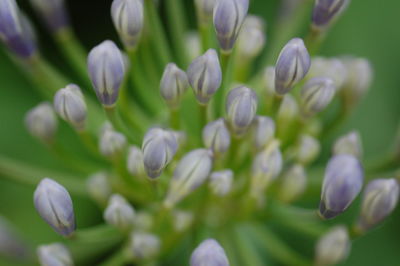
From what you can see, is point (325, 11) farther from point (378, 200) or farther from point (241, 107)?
point (378, 200)

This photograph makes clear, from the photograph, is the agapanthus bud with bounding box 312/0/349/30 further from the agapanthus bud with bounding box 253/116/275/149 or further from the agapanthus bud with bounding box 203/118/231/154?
the agapanthus bud with bounding box 203/118/231/154

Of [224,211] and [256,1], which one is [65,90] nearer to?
[224,211]

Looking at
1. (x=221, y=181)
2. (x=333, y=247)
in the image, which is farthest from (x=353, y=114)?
(x=221, y=181)

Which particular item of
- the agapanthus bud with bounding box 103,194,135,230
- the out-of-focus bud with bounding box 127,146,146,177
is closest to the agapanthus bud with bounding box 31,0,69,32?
the out-of-focus bud with bounding box 127,146,146,177

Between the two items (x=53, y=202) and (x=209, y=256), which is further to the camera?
(x=53, y=202)

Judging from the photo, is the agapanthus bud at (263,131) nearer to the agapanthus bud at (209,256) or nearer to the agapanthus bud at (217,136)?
the agapanthus bud at (217,136)

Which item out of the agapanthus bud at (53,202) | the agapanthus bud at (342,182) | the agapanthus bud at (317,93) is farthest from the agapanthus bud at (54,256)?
the agapanthus bud at (317,93)
